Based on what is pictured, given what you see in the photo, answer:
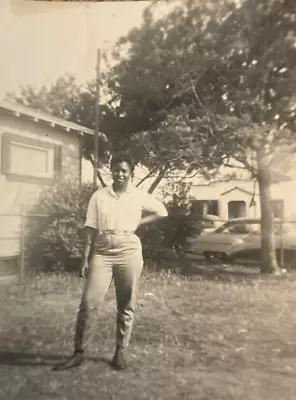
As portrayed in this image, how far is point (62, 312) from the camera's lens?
1536mm

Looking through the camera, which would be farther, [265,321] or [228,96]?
[228,96]

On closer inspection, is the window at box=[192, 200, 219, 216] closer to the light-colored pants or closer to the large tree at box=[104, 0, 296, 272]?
the large tree at box=[104, 0, 296, 272]

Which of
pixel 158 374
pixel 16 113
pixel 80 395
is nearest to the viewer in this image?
pixel 80 395

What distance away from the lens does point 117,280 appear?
54.5 inches

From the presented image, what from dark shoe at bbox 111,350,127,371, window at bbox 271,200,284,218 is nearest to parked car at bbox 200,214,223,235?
window at bbox 271,200,284,218

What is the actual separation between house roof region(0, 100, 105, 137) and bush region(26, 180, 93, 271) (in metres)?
0.20

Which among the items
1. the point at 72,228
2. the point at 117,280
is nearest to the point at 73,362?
the point at 117,280

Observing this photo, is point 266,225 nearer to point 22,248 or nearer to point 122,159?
point 122,159

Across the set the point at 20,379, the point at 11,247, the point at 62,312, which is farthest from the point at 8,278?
the point at 20,379

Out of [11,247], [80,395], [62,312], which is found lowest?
[80,395]

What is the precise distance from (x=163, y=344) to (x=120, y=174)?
58 cm

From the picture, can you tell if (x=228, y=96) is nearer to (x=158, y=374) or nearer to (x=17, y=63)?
(x=17, y=63)

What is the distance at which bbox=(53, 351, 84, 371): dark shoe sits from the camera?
50.6 inches

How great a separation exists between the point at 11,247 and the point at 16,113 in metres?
0.47
